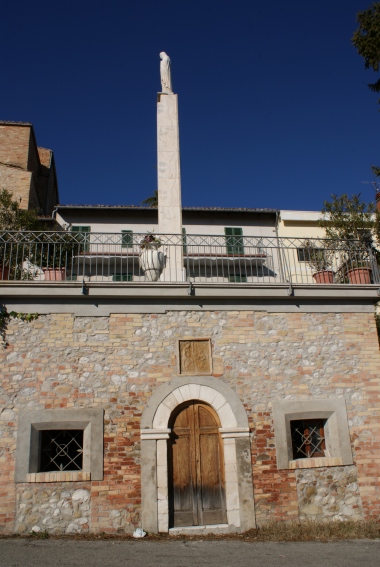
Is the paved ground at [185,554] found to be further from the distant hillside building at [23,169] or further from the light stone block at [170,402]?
the distant hillside building at [23,169]

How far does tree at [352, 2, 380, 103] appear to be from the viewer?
10.5 metres

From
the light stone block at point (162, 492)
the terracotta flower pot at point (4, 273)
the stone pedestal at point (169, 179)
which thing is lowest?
the light stone block at point (162, 492)

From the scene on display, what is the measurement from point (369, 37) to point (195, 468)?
401 inches

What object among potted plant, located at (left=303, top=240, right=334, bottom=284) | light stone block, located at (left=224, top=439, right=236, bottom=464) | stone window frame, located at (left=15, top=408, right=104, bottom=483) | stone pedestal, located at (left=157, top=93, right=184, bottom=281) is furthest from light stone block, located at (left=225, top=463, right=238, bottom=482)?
potted plant, located at (left=303, top=240, right=334, bottom=284)

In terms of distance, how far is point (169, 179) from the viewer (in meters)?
10.9

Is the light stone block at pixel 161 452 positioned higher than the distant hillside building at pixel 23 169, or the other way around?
the distant hillside building at pixel 23 169

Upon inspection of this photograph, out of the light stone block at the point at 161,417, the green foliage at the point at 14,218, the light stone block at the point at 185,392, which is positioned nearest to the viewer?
the light stone block at the point at 161,417

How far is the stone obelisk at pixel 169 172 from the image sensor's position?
9812mm

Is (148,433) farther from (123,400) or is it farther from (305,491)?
(305,491)

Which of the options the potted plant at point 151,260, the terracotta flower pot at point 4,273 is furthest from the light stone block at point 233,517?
the terracotta flower pot at point 4,273

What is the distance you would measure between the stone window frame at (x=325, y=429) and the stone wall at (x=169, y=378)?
5.1 inches

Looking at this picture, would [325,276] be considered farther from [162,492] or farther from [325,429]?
[162,492]

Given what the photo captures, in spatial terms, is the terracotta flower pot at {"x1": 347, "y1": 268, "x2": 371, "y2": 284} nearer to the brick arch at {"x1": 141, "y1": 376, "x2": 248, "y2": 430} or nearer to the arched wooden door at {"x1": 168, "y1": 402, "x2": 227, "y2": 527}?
the brick arch at {"x1": 141, "y1": 376, "x2": 248, "y2": 430}

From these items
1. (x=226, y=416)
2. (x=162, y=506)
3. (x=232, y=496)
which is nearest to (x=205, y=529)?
(x=232, y=496)
